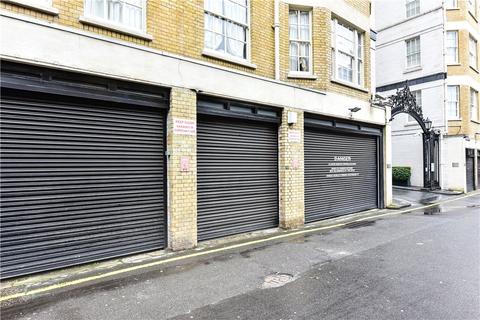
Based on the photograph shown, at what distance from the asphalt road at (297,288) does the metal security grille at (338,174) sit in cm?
310

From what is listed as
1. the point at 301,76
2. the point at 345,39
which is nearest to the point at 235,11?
the point at 301,76

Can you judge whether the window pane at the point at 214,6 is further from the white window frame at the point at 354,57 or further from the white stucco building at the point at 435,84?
the white stucco building at the point at 435,84

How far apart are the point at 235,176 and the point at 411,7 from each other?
70.4 ft

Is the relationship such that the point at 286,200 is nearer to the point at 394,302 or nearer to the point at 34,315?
the point at 394,302

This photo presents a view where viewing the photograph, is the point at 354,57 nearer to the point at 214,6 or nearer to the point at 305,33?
the point at 305,33

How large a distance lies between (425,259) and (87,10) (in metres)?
7.85

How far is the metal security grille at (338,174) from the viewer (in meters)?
10.4

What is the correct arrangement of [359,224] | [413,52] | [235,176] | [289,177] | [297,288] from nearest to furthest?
1. [297,288]
2. [235,176]
3. [289,177]
4. [359,224]
5. [413,52]

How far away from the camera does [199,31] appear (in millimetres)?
7781

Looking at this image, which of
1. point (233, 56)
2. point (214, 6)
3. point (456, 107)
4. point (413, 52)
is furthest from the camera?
point (413, 52)

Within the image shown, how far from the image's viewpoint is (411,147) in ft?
72.0

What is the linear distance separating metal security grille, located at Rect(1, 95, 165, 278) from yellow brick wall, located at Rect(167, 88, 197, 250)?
24 cm

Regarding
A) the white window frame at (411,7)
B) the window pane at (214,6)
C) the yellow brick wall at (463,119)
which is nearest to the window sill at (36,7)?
the window pane at (214,6)

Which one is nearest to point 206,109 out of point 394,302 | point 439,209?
point 394,302
